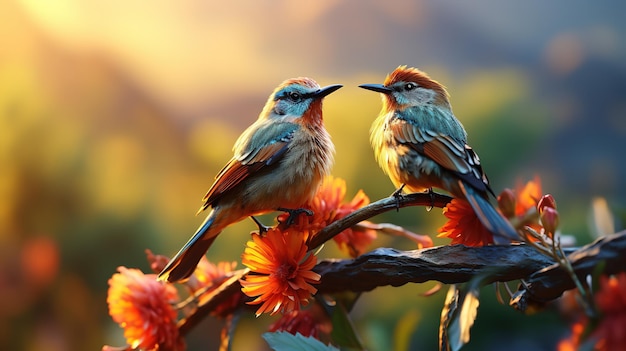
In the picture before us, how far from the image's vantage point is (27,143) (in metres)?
0.97

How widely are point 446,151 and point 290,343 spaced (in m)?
0.19

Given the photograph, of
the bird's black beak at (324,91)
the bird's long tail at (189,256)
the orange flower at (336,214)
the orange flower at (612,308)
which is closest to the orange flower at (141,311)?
the bird's long tail at (189,256)

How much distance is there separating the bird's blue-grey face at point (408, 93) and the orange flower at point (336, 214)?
0.31 ft

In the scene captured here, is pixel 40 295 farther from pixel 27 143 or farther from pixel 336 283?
pixel 336 283

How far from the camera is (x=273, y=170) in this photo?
1.81 feet

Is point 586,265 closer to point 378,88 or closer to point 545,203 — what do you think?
point 545,203

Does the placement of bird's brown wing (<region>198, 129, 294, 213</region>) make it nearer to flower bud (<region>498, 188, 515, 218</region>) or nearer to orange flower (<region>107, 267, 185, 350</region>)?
orange flower (<region>107, 267, 185, 350</region>)

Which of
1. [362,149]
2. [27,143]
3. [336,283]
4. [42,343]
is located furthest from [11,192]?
[336,283]

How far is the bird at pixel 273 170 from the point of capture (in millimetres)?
518

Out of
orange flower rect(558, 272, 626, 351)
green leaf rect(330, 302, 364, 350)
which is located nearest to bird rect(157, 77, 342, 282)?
green leaf rect(330, 302, 364, 350)

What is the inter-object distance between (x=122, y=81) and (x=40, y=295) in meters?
0.40

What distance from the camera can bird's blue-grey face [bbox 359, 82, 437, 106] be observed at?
521 millimetres

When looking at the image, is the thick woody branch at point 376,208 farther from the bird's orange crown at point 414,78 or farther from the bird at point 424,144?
the bird's orange crown at point 414,78

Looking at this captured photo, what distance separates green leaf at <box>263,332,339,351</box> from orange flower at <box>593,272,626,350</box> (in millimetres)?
167
